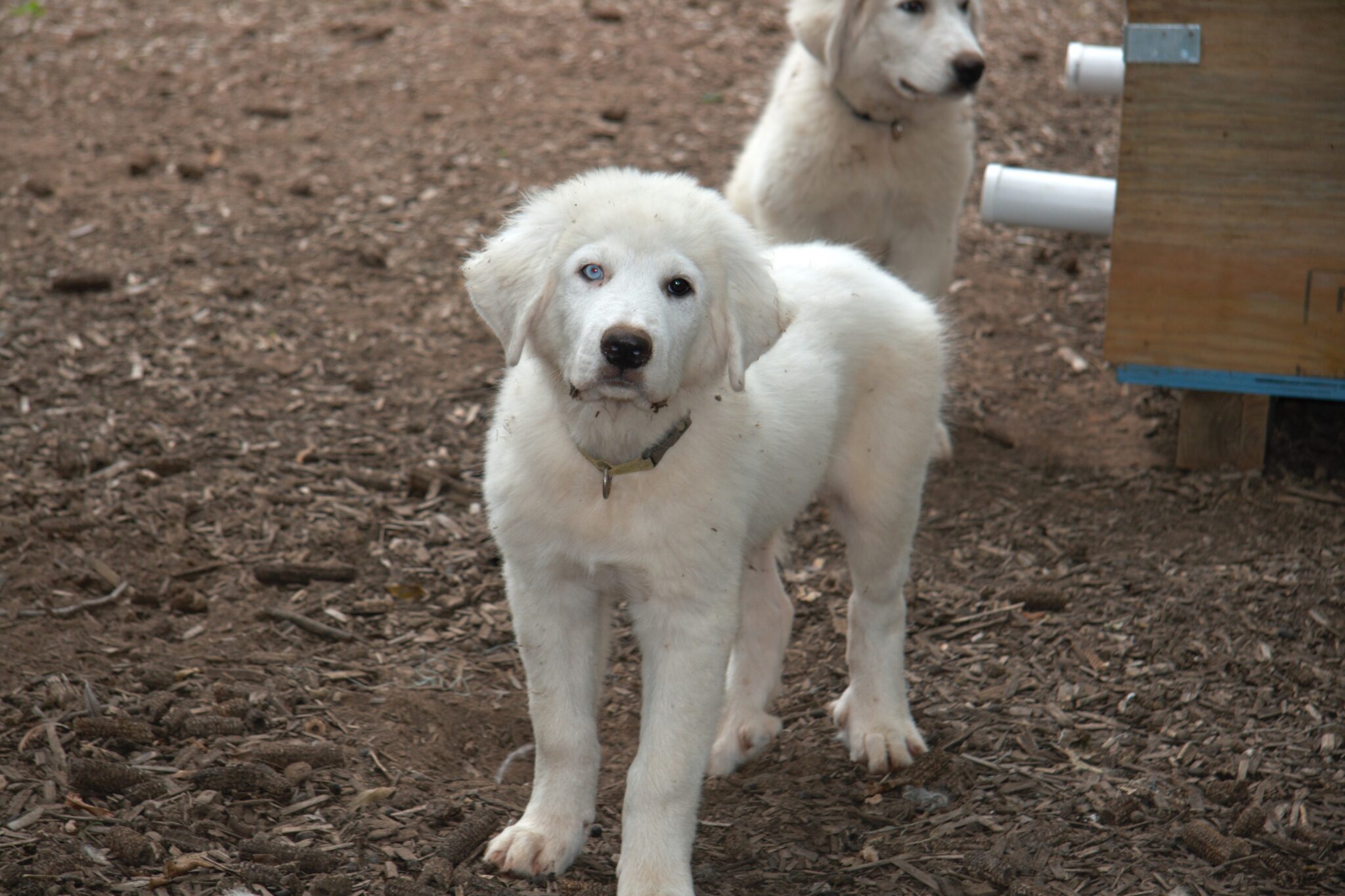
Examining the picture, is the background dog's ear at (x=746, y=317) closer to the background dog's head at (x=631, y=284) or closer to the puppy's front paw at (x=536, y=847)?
the background dog's head at (x=631, y=284)

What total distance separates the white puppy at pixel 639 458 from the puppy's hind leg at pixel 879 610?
0.28 metres

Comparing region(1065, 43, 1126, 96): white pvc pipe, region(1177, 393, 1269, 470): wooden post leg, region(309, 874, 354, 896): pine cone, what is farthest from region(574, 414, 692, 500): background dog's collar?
region(1065, 43, 1126, 96): white pvc pipe

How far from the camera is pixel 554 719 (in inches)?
125

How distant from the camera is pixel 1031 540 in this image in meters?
4.81

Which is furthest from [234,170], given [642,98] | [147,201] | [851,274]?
[851,274]

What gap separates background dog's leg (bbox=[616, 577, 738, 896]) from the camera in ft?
9.76

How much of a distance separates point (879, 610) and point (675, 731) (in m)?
0.97

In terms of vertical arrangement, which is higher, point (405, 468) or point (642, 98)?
point (642, 98)

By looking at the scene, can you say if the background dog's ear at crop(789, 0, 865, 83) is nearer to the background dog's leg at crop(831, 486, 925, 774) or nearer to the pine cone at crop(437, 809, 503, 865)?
the background dog's leg at crop(831, 486, 925, 774)

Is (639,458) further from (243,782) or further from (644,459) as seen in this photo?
(243,782)

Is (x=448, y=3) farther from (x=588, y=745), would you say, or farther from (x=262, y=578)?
(x=588, y=745)

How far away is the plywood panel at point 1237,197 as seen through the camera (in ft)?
14.8

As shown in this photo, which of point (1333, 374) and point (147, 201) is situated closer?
point (1333, 374)

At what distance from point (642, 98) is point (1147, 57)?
3.80 meters
